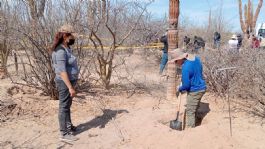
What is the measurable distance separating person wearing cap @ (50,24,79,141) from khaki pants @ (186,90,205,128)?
1788 millimetres

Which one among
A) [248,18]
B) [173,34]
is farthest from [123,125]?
[248,18]

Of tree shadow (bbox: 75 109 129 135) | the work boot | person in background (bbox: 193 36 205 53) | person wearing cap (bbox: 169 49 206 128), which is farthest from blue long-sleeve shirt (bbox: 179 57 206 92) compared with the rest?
person in background (bbox: 193 36 205 53)

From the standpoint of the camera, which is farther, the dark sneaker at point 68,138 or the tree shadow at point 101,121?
the tree shadow at point 101,121

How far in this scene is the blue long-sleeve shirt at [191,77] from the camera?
5211 millimetres

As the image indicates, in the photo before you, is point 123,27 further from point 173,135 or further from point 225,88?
point 173,135

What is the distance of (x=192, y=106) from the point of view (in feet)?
17.9

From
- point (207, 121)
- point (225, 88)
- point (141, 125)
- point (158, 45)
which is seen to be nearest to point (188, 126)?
point (207, 121)

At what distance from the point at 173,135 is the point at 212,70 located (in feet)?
7.62

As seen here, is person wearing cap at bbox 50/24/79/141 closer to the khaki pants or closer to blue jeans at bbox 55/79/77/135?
blue jeans at bbox 55/79/77/135

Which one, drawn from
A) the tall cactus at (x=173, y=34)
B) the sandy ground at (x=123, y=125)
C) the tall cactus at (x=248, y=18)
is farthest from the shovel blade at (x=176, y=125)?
the tall cactus at (x=248, y=18)

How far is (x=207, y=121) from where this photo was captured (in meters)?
5.65

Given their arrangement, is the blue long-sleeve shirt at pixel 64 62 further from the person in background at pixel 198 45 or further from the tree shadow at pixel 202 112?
the person in background at pixel 198 45

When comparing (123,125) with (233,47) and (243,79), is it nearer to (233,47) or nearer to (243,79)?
(243,79)

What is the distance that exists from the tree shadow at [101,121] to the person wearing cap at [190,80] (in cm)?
149
